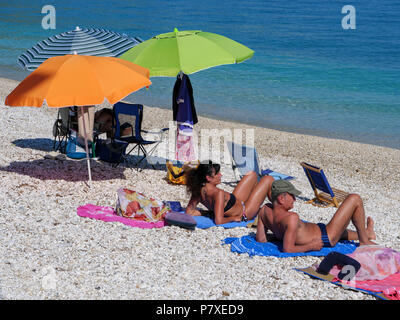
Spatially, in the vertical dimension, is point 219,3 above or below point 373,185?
above

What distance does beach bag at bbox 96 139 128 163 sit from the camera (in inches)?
325

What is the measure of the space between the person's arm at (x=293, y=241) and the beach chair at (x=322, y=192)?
2.16 m

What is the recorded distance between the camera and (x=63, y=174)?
766cm

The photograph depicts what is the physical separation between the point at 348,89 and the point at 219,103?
244 inches

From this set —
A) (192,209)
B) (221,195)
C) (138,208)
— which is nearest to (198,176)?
(221,195)

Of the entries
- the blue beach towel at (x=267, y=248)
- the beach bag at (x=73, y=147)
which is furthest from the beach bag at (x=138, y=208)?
the beach bag at (x=73, y=147)

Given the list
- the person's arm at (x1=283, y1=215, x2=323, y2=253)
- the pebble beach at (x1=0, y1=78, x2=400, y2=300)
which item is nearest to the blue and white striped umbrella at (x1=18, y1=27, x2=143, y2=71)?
the pebble beach at (x1=0, y1=78, x2=400, y2=300)

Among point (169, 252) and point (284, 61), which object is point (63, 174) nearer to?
point (169, 252)

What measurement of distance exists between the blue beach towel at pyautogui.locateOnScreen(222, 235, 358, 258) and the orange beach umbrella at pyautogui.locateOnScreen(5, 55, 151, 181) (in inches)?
90.7

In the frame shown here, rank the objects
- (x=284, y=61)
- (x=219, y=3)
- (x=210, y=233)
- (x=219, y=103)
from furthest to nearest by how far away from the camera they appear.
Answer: (x=219, y=3)
(x=284, y=61)
(x=219, y=103)
(x=210, y=233)

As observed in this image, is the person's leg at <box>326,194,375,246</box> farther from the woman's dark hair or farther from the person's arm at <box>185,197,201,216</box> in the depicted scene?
the person's arm at <box>185,197,201,216</box>

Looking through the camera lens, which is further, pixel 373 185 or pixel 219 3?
pixel 219 3

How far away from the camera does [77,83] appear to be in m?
6.32
